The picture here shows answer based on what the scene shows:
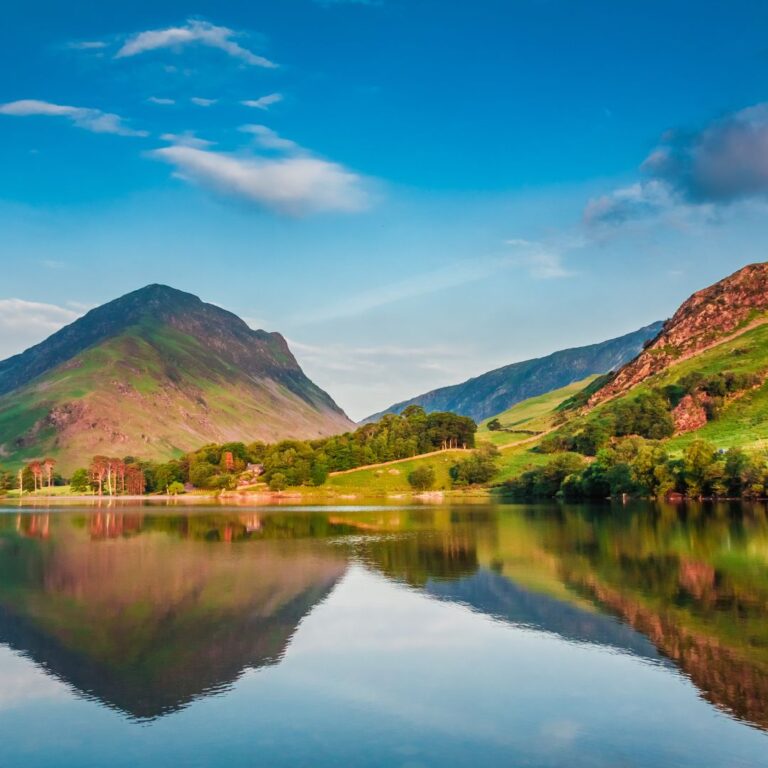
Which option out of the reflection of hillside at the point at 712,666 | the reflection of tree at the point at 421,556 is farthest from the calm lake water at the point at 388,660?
the reflection of tree at the point at 421,556

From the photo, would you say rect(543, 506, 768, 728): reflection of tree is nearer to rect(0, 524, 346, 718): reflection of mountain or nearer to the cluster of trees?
rect(0, 524, 346, 718): reflection of mountain

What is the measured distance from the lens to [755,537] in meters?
67.5

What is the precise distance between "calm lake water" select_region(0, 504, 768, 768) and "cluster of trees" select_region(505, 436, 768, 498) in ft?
239

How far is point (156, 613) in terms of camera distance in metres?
37.6

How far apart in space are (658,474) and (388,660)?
121547 mm

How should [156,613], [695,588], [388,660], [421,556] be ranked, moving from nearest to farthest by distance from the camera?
[388,660] < [156,613] < [695,588] < [421,556]

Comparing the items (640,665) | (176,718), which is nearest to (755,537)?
(640,665)

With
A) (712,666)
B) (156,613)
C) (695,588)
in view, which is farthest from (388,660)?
A: (695,588)

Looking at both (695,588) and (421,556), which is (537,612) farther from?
(421,556)

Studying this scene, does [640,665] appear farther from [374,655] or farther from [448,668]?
[374,655]

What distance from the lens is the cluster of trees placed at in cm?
12631

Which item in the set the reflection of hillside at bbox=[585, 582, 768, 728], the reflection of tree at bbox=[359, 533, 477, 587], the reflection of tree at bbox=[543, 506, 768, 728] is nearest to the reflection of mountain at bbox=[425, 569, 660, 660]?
the reflection of hillside at bbox=[585, 582, 768, 728]

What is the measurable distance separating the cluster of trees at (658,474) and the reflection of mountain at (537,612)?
92.8 meters

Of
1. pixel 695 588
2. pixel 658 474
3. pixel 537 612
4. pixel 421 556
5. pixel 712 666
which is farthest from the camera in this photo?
pixel 658 474
